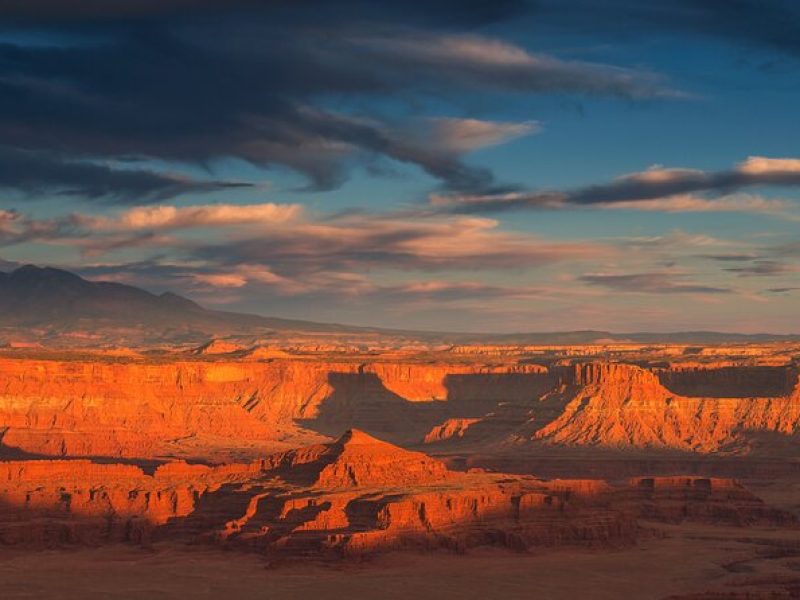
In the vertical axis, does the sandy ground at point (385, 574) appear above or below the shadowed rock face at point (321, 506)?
below

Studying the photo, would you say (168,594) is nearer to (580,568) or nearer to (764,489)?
(580,568)

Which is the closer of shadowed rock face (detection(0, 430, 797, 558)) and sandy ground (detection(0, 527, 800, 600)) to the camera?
sandy ground (detection(0, 527, 800, 600))

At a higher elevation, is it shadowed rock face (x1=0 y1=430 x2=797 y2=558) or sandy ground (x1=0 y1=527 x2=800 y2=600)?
shadowed rock face (x1=0 y1=430 x2=797 y2=558)

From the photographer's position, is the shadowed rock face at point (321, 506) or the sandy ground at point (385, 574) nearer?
the sandy ground at point (385, 574)

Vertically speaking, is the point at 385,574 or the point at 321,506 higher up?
the point at 321,506

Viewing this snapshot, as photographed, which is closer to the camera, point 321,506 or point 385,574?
point 385,574
